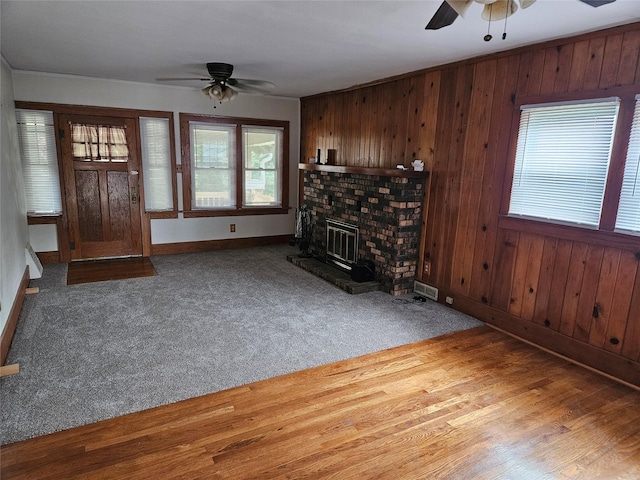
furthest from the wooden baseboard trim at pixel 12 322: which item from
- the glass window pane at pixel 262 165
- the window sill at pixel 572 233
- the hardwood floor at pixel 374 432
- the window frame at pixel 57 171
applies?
the window sill at pixel 572 233

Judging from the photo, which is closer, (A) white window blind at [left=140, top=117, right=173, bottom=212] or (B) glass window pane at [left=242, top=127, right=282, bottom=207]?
(A) white window blind at [left=140, top=117, right=173, bottom=212]

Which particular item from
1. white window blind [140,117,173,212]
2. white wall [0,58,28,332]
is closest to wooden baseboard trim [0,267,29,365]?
white wall [0,58,28,332]

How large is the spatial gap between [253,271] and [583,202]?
372 cm

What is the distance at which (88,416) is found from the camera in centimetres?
227

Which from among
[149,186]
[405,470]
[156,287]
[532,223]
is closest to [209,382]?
[405,470]

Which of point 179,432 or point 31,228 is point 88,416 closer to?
point 179,432

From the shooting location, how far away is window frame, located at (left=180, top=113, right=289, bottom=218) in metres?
5.93

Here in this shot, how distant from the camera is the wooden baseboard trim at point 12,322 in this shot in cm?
285

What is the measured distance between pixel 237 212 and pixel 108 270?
2.11 meters

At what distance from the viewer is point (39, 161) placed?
203 inches

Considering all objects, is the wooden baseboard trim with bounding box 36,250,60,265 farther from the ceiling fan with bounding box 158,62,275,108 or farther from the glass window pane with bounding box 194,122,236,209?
the ceiling fan with bounding box 158,62,275,108

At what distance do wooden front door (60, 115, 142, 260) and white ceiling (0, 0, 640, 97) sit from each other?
3.01 ft

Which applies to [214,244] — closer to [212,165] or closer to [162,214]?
[162,214]

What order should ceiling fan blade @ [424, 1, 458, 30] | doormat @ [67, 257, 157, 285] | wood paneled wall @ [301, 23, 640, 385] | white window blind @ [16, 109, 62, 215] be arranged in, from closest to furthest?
ceiling fan blade @ [424, 1, 458, 30] → wood paneled wall @ [301, 23, 640, 385] → doormat @ [67, 257, 157, 285] → white window blind @ [16, 109, 62, 215]
